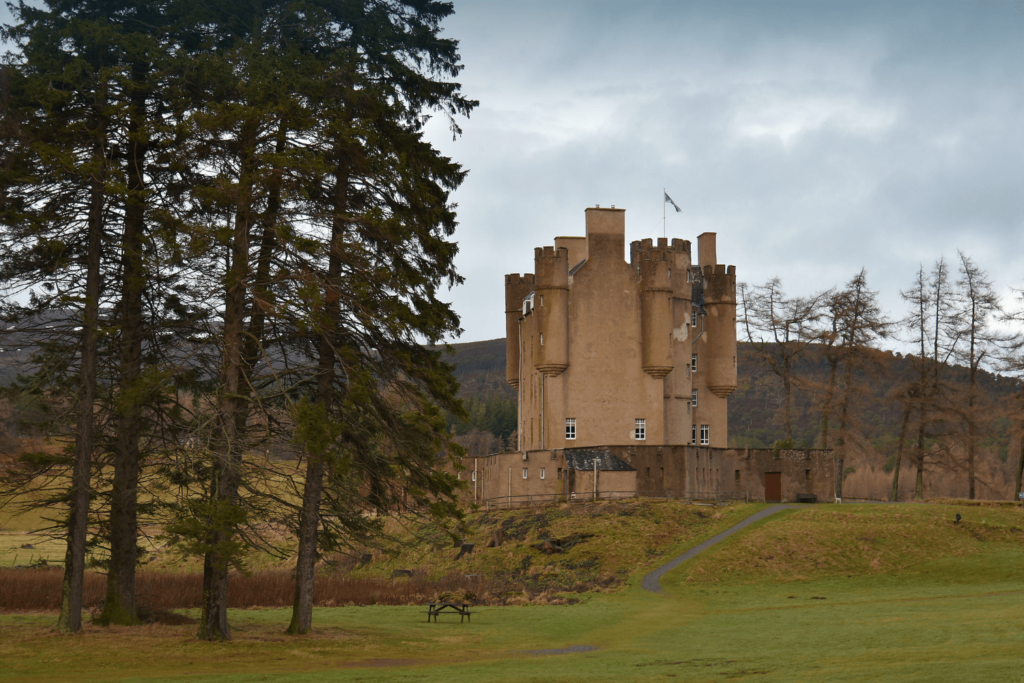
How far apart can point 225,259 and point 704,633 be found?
612 inches

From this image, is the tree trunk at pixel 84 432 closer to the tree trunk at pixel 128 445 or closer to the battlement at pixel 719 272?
the tree trunk at pixel 128 445

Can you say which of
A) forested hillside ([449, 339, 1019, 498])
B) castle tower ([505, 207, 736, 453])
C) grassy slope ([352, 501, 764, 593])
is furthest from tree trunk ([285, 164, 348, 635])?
castle tower ([505, 207, 736, 453])

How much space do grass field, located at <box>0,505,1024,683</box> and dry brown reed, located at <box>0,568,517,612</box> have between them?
2775 millimetres

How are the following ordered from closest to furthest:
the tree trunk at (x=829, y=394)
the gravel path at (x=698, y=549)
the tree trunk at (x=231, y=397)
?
the tree trunk at (x=231, y=397) → the gravel path at (x=698, y=549) → the tree trunk at (x=829, y=394)

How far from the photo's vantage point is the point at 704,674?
1658cm

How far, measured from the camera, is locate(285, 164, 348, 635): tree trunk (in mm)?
22859

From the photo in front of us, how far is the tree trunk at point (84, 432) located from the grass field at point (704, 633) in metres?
0.97

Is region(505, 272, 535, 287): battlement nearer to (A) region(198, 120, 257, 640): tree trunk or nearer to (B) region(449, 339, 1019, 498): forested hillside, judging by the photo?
(B) region(449, 339, 1019, 498): forested hillside

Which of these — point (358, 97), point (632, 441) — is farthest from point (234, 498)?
point (632, 441)

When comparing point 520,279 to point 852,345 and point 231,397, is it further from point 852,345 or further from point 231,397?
point 231,397

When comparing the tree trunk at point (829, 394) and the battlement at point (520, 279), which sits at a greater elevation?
the battlement at point (520, 279)

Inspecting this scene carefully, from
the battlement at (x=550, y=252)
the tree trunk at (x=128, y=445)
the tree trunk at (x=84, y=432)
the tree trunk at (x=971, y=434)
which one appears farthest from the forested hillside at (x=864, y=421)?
the battlement at (x=550, y=252)

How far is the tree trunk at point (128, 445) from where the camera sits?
23.6 metres

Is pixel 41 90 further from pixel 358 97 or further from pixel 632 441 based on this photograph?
pixel 632 441
